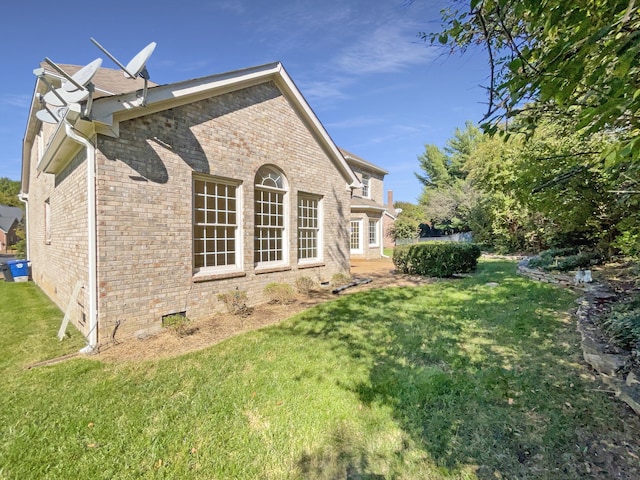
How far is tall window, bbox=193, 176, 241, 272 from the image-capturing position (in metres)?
7.10

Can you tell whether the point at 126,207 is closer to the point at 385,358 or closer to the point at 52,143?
the point at 52,143

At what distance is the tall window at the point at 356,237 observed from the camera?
20.1 meters

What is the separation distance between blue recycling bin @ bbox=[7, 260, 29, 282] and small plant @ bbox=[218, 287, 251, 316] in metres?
13.6

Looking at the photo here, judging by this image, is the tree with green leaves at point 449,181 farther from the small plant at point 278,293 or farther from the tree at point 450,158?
the small plant at point 278,293

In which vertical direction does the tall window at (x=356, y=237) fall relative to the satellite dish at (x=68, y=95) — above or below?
below

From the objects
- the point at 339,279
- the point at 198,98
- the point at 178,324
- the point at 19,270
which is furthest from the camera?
the point at 19,270

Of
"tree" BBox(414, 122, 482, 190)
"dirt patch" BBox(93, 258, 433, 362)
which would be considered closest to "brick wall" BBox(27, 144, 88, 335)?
"dirt patch" BBox(93, 258, 433, 362)

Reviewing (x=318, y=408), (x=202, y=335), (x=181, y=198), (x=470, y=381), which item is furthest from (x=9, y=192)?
(x=470, y=381)

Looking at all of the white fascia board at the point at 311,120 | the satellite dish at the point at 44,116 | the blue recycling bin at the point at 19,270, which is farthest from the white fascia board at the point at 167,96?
the blue recycling bin at the point at 19,270

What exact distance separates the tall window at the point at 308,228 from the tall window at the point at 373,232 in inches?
430

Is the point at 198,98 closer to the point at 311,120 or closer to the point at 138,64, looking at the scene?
Answer: the point at 138,64

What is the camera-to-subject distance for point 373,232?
21.3m

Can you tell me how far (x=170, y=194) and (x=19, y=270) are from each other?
1386 cm

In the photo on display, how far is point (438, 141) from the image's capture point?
43.2m
